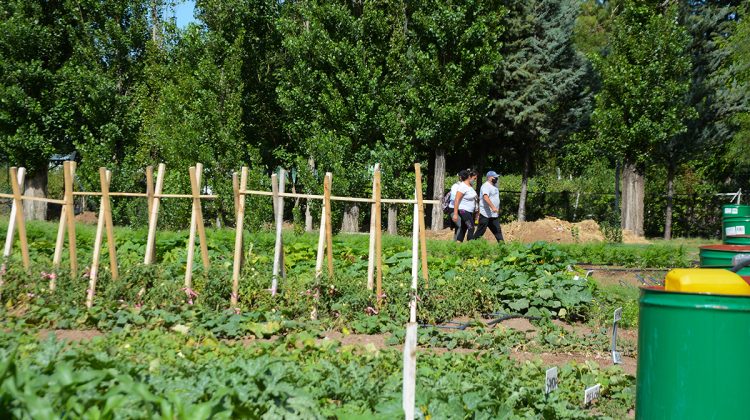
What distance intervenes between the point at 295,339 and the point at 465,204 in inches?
280

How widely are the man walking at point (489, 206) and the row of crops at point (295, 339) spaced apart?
4.29 ft

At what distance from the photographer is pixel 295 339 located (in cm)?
630

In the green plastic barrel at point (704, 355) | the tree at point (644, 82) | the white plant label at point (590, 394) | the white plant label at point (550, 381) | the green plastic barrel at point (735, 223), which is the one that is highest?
the tree at point (644, 82)

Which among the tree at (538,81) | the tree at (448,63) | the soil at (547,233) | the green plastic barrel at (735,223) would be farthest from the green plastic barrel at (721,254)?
the tree at (538,81)

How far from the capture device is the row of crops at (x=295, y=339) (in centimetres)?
331

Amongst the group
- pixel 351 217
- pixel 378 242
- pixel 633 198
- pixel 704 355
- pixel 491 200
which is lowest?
pixel 704 355

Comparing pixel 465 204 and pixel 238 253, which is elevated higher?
pixel 465 204

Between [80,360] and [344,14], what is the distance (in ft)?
63.4

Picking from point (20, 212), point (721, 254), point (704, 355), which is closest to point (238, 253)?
point (20, 212)

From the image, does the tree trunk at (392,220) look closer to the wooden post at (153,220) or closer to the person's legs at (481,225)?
the person's legs at (481,225)

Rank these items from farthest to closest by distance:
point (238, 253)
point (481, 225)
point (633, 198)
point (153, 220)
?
point (633, 198) → point (481, 225) → point (153, 220) → point (238, 253)

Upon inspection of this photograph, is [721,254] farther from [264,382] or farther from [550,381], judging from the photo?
[264,382]

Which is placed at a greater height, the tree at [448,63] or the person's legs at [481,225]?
the tree at [448,63]

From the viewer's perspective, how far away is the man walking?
13234 mm
